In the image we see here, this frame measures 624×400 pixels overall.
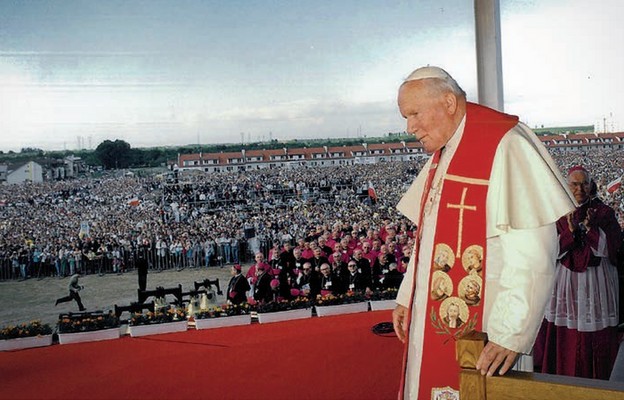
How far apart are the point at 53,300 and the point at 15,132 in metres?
2.23

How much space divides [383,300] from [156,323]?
9.46 ft

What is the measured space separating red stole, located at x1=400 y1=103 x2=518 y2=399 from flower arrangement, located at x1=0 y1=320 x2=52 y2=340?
18.0 ft

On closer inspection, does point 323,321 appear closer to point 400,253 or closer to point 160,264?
point 400,253

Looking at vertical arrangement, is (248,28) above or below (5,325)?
above

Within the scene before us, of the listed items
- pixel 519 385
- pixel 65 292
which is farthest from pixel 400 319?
pixel 65 292

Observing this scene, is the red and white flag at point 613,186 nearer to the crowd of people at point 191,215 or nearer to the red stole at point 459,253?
the crowd of people at point 191,215

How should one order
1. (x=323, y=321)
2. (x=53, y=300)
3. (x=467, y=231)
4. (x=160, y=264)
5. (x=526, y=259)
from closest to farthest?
(x=526, y=259)
(x=467, y=231)
(x=323, y=321)
(x=53, y=300)
(x=160, y=264)

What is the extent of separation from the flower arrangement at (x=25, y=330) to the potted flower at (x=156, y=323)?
3.06 feet

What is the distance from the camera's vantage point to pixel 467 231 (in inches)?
64.2

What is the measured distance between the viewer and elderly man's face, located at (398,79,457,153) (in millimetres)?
1632

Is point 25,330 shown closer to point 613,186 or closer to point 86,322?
point 86,322

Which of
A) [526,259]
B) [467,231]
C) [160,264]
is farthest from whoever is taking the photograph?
[160,264]

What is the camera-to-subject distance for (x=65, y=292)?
6656mm

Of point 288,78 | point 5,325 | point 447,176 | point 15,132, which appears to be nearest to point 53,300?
point 5,325
